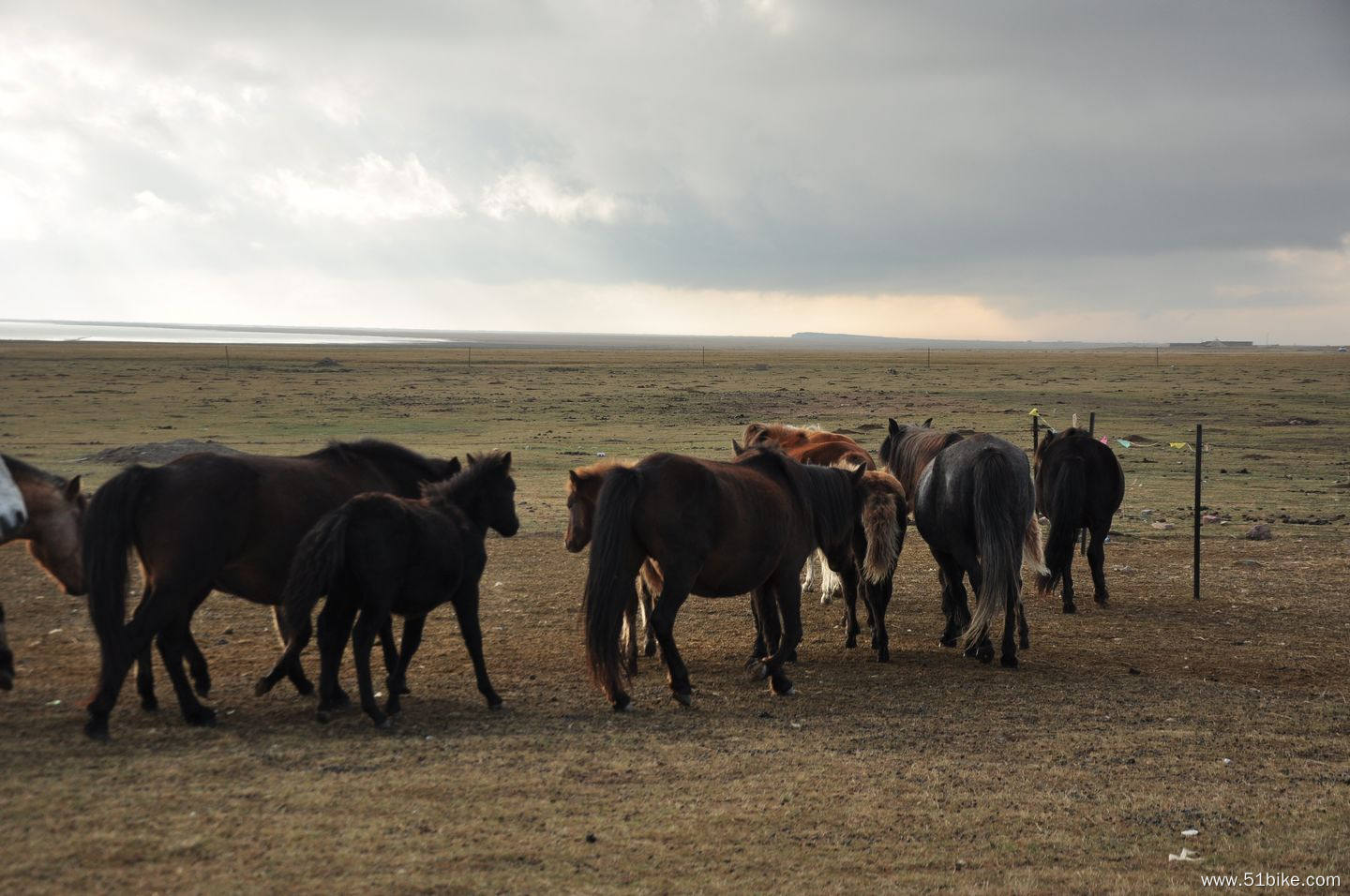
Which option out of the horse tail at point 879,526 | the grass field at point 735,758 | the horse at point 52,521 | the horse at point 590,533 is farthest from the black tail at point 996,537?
the horse at point 52,521

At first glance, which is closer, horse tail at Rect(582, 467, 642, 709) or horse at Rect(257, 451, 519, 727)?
horse at Rect(257, 451, 519, 727)

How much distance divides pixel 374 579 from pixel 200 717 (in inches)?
55.0

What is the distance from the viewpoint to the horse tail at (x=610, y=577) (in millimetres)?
7445

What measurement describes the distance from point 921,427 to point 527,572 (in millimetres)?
4840

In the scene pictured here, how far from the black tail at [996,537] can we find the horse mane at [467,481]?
3991mm

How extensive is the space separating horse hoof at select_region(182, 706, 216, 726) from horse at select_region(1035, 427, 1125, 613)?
8.12 m

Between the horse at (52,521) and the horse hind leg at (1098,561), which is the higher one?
the horse at (52,521)

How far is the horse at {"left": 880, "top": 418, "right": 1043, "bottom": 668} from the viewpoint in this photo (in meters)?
8.95

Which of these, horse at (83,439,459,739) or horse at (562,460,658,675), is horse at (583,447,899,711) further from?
horse at (83,439,459,739)

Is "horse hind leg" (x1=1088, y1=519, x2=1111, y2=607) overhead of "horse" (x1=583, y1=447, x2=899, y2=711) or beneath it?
beneath

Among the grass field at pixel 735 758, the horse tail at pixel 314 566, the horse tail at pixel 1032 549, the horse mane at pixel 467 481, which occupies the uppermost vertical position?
the horse mane at pixel 467 481

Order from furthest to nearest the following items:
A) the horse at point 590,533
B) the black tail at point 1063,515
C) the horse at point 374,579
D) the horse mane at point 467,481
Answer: the black tail at point 1063,515
the horse at point 590,533
the horse mane at point 467,481
the horse at point 374,579

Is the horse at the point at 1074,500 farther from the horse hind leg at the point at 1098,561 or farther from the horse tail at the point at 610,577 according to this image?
the horse tail at the point at 610,577

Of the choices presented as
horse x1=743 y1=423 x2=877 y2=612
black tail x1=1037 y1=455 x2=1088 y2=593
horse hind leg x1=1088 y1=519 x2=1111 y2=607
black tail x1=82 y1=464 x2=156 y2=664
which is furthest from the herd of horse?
horse hind leg x1=1088 y1=519 x2=1111 y2=607
